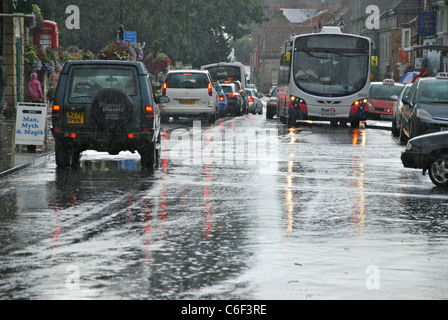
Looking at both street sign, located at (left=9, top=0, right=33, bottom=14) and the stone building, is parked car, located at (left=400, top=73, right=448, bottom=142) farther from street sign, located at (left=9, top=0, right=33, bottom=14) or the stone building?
the stone building

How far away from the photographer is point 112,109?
51.8ft

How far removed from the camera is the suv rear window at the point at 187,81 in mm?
34531

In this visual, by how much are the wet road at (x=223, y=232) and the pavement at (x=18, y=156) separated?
1.03 feet

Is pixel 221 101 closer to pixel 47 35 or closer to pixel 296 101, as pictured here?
pixel 296 101

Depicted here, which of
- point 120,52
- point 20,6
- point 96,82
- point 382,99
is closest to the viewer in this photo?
point 96,82

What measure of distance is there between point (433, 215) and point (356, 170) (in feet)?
19.5

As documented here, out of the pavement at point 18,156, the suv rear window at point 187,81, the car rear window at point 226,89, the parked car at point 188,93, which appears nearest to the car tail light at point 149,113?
the pavement at point 18,156

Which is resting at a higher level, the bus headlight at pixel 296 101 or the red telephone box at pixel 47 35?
the red telephone box at pixel 47 35

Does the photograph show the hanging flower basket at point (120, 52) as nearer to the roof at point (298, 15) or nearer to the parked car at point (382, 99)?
the parked car at point (382, 99)

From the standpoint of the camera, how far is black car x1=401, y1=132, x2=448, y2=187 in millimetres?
14711

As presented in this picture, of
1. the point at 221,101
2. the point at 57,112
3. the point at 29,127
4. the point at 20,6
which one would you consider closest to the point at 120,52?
the point at 221,101

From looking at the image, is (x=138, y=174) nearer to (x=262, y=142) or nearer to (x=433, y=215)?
(x=433, y=215)

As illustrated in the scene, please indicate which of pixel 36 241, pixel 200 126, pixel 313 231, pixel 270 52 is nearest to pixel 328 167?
pixel 313 231

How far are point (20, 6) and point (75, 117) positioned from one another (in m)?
15.9
